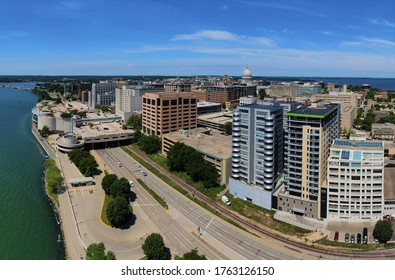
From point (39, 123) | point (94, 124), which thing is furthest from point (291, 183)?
point (39, 123)

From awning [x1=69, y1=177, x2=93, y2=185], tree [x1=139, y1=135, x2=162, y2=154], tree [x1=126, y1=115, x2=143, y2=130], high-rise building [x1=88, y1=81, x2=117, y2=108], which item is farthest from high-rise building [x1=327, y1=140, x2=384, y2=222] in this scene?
high-rise building [x1=88, y1=81, x2=117, y2=108]

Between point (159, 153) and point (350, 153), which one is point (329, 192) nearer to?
point (350, 153)

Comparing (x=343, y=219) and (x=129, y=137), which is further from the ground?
(x=129, y=137)

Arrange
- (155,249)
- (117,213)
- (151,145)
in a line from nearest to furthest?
(155,249) < (117,213) < (151,145)

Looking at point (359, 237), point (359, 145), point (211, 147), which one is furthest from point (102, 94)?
point (359, 237)

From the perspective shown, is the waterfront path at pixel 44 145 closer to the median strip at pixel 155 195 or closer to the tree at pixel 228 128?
the median strip at pixel 155 195

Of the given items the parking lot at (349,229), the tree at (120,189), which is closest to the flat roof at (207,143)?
the tree at (120,189)

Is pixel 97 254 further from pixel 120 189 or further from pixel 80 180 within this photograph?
pixel 80 180
